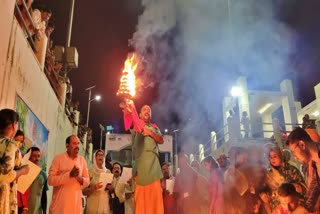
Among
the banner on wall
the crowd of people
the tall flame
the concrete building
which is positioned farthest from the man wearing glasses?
the concrete building

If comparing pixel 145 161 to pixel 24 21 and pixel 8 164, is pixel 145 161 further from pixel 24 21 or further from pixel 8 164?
Result: pixel 24 21

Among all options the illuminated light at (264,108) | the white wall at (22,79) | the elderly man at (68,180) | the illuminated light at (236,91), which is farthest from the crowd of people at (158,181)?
the illuminated light at (264,108)

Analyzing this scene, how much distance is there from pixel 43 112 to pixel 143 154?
4420 millimetres

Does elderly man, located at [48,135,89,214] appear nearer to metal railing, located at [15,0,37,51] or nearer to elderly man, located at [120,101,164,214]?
elderly man, located at [120,101,164,214]

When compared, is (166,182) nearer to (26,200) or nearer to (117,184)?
(117,184)

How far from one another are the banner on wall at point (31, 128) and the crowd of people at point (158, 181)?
4.20 feet

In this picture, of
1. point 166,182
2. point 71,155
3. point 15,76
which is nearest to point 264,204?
point 166,182

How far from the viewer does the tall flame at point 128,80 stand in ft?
15.6

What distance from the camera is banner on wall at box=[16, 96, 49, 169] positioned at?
657 centimetres

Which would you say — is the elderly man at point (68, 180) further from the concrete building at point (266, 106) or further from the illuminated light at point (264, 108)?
the illuminated light at point (264, 108)

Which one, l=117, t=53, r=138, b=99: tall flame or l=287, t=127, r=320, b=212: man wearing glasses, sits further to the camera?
l=117, t=53, r=138, b=99: tall flame

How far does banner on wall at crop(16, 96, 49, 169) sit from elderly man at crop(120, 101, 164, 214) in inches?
104

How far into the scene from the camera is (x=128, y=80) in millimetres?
4867

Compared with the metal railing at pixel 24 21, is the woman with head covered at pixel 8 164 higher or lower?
lower
